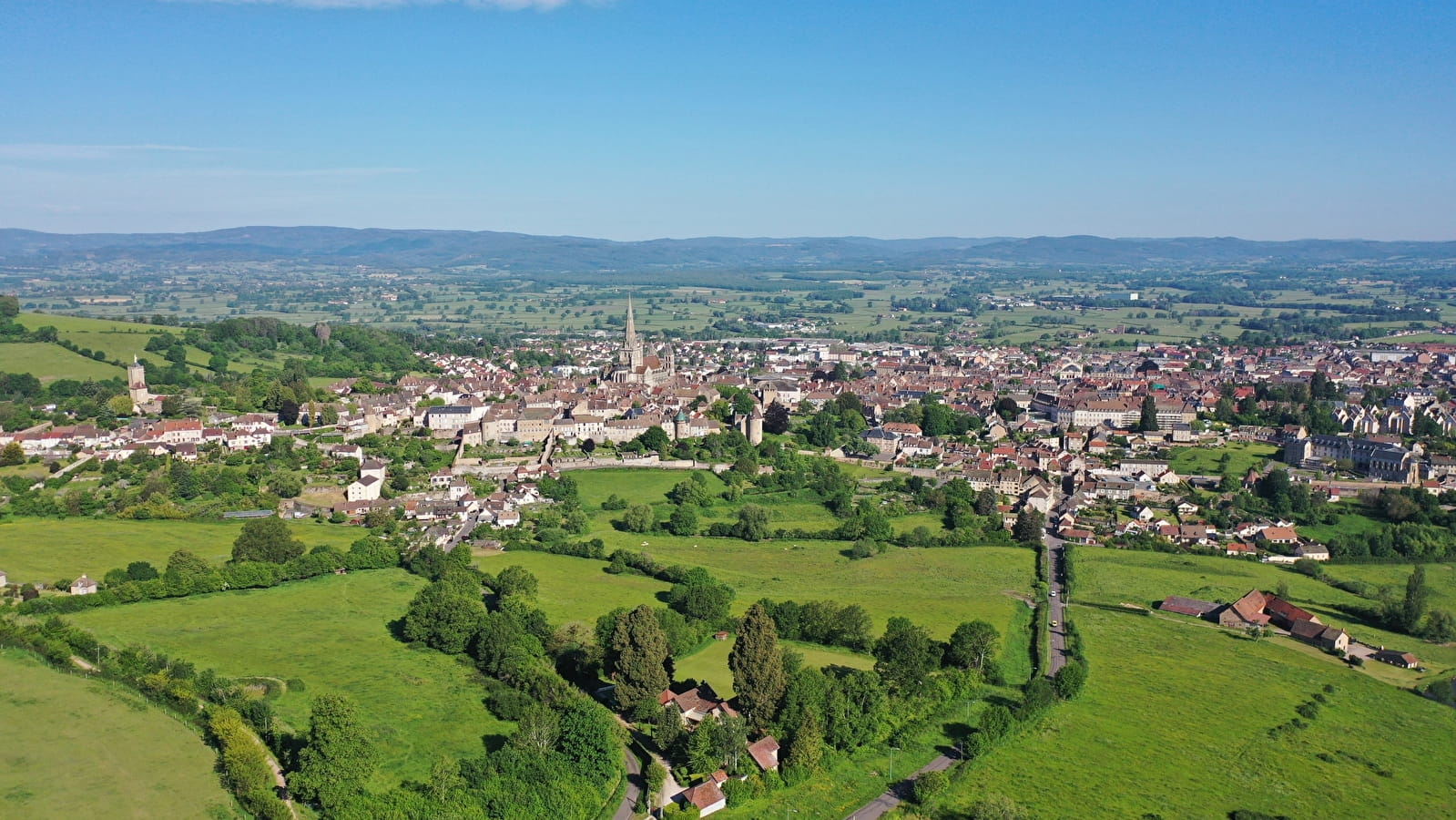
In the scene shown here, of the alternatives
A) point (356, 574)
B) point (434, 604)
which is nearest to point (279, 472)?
point (356, 574)

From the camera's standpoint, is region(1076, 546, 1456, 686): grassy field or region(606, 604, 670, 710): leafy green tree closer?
region(606, 604, 670, 710): leafy green tree

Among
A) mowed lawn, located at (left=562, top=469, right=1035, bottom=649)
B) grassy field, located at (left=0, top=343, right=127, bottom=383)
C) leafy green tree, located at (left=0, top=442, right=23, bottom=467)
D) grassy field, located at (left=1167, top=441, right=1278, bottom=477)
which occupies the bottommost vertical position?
mowed lawn, located at (left=562, top=469, right=1035, bottom=649)

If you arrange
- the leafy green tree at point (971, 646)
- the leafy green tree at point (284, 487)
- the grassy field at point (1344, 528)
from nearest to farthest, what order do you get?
the leafy green tree at point (971, 646) → the grassy field at point (1344, 528) → the leafy green tree at point (284, 487)

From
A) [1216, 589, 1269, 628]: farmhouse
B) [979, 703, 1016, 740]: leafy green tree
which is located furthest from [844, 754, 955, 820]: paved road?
[1216, 589, 1269, 628]: farmhouse

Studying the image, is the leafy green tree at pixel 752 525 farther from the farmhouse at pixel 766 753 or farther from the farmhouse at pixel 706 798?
the farmhouse at pixel 706 798

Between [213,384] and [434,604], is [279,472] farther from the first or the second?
[213,384]

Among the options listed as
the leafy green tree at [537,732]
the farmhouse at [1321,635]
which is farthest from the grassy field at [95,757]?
the farmhouse at [1321,635]

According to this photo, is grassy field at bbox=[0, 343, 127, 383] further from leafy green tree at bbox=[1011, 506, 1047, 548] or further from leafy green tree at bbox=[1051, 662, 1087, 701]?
leafy green tree at bbox=[1051, 662, 1087, 701]
